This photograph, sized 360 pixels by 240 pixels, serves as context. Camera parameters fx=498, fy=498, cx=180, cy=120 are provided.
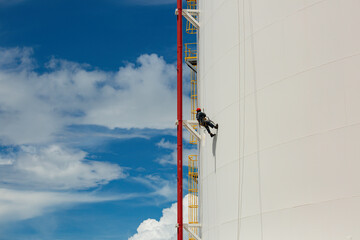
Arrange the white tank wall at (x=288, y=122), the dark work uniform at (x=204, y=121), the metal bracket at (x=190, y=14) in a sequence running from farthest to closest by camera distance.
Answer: the metal bracket at (x=190, y=14)
the dark work uniform at (x=204, y=121)
the white tank wall at (x=288, y=122)

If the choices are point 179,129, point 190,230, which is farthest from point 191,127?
point 190,230

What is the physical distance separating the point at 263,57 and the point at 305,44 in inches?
54.0

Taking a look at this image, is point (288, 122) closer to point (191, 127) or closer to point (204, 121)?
point (204, 121)

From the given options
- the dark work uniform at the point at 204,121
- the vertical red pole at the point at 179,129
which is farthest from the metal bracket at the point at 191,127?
the dark work uniform at the point at 204,121

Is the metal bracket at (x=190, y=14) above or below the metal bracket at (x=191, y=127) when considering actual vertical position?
above

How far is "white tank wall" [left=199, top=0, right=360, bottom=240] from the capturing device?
1046cm

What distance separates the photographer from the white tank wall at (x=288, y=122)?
412 inches

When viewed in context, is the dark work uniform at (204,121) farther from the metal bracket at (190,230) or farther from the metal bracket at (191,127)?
the metal bracket at (190,230)

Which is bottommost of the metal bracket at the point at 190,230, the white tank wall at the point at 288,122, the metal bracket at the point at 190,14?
the metal bracket at the point at 190,230

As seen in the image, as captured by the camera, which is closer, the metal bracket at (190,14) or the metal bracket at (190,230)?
the metal bracket at (190,230)

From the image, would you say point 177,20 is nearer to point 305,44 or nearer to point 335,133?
point 305,44

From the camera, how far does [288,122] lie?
1165 centimetres

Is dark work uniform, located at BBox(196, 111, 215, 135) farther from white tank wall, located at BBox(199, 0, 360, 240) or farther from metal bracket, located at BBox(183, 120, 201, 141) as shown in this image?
metal bracket, located at BBox(183, 120, 201, 141)

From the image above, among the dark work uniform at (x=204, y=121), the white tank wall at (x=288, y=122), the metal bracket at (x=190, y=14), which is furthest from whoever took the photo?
the metal bracket at (x=190, y=14)
